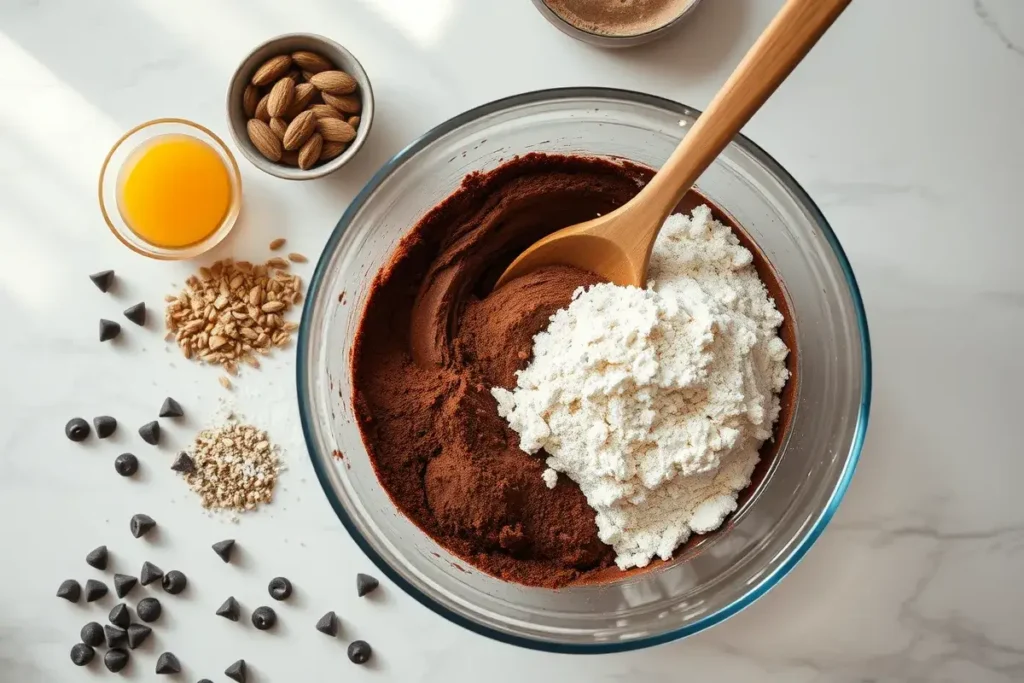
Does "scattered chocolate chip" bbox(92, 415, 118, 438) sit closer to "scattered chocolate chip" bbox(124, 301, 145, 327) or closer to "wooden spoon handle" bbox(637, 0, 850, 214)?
"scattered chocolate chip" bbox(124, 301, 145, 327)

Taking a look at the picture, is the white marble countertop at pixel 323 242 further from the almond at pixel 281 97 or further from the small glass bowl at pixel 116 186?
the almond at pixel 281 97

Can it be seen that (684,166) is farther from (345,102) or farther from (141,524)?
(141,524)

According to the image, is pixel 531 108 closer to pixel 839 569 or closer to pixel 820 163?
Answer: pixel 820 163

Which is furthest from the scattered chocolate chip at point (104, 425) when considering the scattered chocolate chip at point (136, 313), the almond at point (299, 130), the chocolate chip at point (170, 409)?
the almond at point (299, 130)

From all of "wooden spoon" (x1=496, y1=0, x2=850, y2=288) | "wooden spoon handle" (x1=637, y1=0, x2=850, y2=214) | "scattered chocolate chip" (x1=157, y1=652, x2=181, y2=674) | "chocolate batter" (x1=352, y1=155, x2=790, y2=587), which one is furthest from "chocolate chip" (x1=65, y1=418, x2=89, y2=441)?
"wooden spoon handle" (x1=637, y1=0, x2=850, y2=214)

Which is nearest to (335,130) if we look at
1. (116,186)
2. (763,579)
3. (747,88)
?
(116,186)
